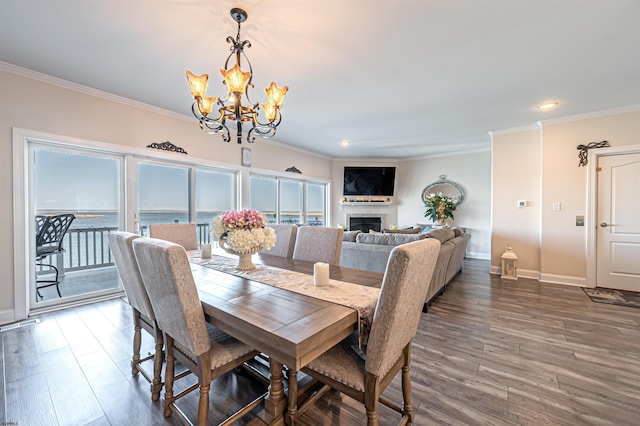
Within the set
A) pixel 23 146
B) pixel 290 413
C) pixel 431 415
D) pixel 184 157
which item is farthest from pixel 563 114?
pixel 23 146

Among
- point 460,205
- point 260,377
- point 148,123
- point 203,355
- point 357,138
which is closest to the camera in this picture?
point 203,355

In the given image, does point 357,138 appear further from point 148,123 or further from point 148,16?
point 148,16

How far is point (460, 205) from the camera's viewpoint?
6.30 metres

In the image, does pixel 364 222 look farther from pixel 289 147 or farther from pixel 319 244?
pixel 319 244

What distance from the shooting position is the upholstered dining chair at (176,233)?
2574mm

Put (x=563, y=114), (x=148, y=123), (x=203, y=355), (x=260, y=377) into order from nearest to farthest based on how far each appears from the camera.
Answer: (x=203, y=355) → (x=260, y=377) → (x=148, y=123) → (x=563, y=114)

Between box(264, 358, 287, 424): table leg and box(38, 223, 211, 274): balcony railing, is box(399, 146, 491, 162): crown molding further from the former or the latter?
Answer: box(38, 223, 211, 274): balcony railing

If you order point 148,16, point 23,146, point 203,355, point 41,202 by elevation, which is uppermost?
point 148,16

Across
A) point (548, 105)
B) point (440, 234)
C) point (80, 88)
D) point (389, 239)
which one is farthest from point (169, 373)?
point (548, 105)

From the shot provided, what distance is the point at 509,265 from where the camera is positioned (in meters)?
4.37

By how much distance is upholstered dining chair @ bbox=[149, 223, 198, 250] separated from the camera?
257 centimetres

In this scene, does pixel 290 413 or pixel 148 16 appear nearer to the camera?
pixel 290 413

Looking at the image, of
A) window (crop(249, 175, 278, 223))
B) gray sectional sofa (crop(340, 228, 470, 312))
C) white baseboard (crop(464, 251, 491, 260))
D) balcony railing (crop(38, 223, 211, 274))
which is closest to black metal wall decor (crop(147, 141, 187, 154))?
window (crop(249, 175, 278, 223))

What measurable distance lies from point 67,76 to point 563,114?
6.30m
